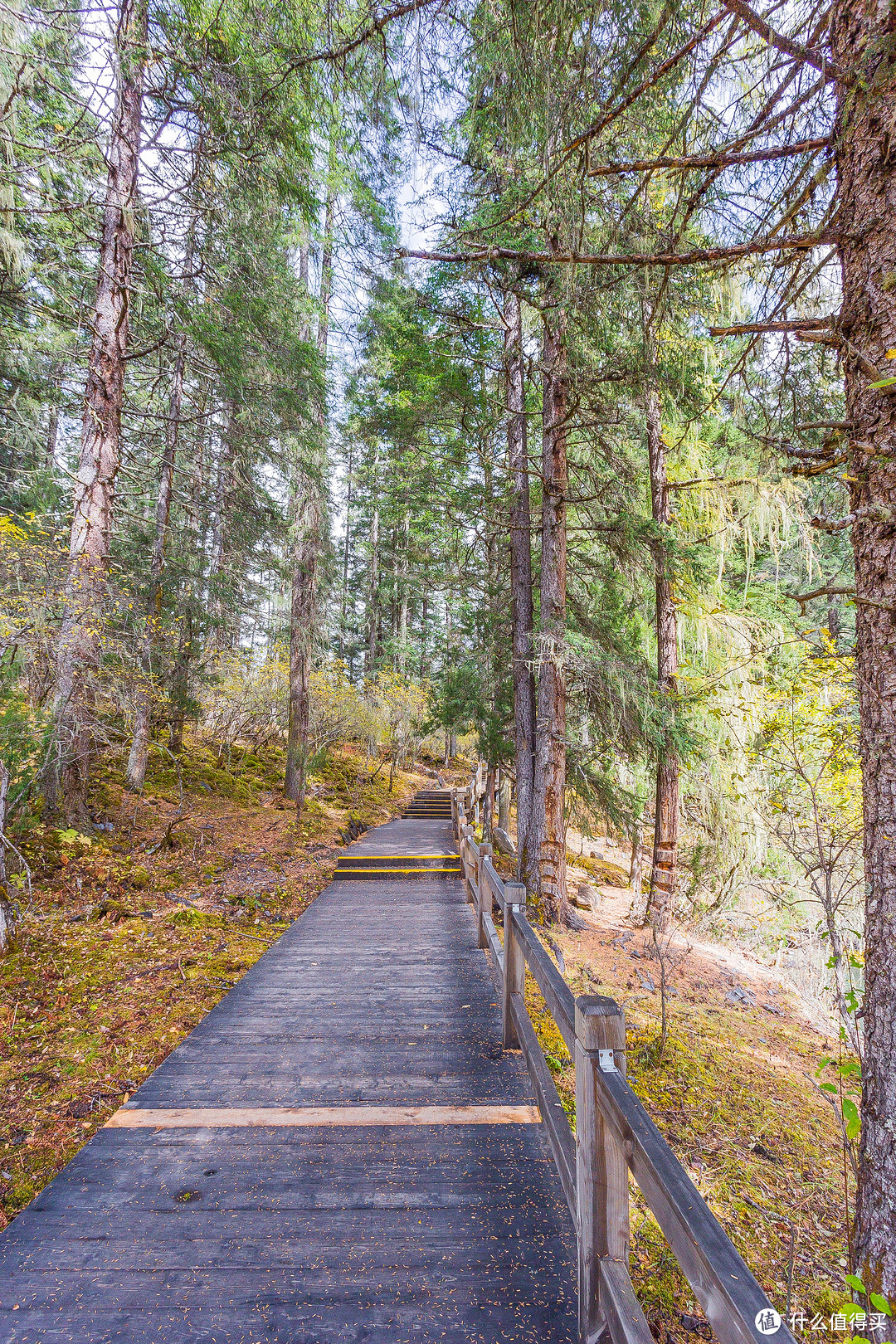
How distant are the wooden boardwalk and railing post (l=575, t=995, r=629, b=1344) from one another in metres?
0.23

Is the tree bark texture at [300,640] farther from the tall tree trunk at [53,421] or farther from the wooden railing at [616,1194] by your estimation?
the wooden railing at [616,1194]

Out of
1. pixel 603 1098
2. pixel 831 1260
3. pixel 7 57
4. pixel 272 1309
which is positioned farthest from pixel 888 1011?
pixel 7 57

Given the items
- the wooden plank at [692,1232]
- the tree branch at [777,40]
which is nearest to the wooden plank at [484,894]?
the wooden plank at [692,1232]

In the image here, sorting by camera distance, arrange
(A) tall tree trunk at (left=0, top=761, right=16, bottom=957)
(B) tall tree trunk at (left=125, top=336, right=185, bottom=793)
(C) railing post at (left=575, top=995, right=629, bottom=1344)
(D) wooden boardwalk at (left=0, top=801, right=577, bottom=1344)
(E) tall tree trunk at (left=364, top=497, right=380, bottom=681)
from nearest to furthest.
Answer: (C) railing post at (left=575, top=995, right=629, bottom=1344) → (D) wooden boardwalk at (left=0, top=801, right=577, bottom=1344) → (A) tall tree trunk at (left=0, top=761, right=16, bottom=957) → (B) tall tree trunk at (left=125, top=336, right=185, bottom=793) → (E) tall tree trunk at (left=364, top=497, right=380, bottom=681)

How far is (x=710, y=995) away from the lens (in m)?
6.84

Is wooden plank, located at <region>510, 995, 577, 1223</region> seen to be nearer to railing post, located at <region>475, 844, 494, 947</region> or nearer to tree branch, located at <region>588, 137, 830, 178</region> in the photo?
railing post, located at <region>475, 844, 494, 947</region>

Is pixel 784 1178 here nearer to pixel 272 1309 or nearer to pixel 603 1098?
pixel 603 1098

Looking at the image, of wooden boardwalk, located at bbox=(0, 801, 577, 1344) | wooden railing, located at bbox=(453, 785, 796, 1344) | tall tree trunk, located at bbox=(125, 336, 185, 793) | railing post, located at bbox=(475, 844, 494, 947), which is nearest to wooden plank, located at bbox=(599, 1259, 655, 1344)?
wooden railing, located at bbox=(453, 785, 796, 1344)

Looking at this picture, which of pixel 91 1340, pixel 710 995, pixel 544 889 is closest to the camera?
pixel 91 1340

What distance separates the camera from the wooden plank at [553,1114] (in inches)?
88.4

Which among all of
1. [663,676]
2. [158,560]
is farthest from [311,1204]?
[158,560]

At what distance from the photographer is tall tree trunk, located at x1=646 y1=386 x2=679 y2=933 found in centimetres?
775

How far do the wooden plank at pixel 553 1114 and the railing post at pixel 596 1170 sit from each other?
409 millimetres

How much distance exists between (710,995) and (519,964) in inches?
200
